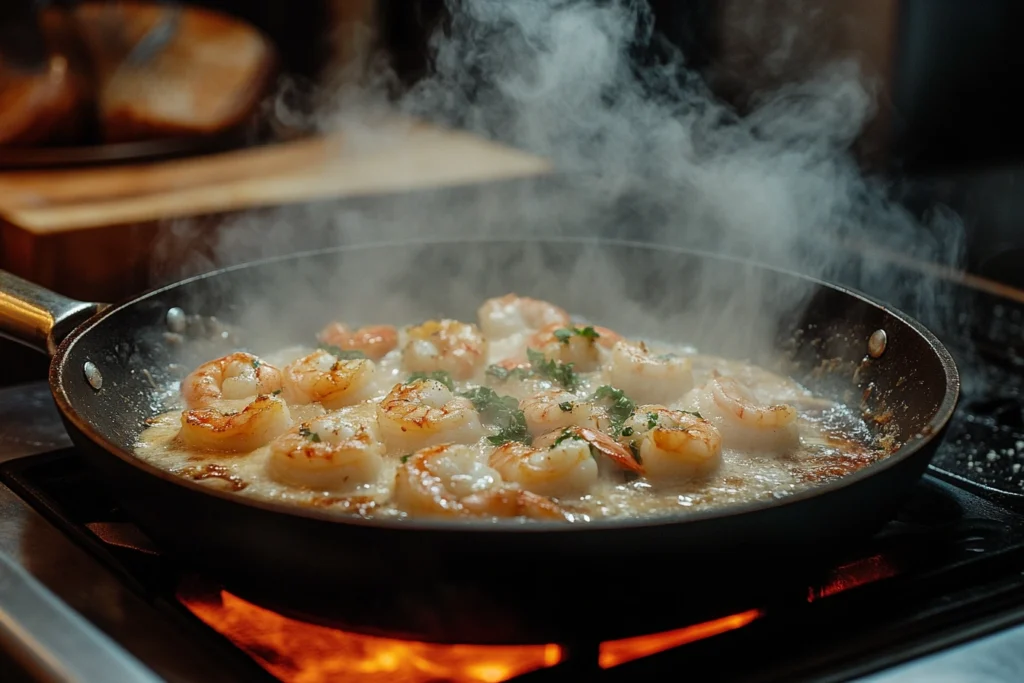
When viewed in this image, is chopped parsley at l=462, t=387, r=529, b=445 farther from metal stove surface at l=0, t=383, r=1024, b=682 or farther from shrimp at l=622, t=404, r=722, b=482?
metal stove surface at l=0, t=383, r=1024, b=682

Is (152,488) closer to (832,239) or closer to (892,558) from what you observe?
(892,558)

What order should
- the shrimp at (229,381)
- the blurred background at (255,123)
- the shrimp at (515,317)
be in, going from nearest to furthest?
the shrimp at (229,381), the shrimp at (515,317), the blurred background at (255,123)

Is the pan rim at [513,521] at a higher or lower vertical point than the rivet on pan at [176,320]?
higher

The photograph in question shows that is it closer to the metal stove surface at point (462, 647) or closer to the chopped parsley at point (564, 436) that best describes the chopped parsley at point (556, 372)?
the chopped parsley at point (564, 436)

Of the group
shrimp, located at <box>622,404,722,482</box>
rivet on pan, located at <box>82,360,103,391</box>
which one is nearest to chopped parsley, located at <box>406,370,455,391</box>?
shrimp, located at <box>622,404,722,482</box>

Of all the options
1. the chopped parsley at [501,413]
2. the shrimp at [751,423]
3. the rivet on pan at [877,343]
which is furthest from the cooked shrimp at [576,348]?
the rivet on pan at [877,343]

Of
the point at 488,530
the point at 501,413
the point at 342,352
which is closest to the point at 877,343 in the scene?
the point at 501,413
